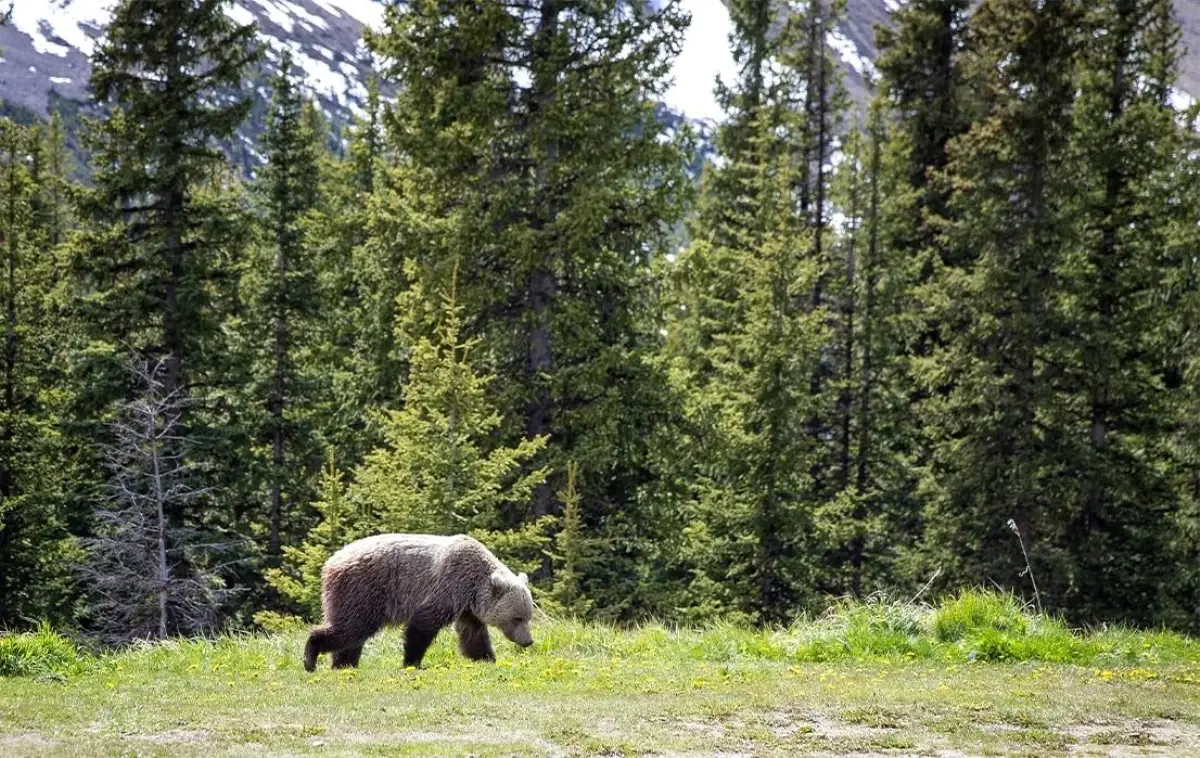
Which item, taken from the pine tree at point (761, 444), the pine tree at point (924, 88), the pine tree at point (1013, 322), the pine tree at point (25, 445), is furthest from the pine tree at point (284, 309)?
the pine tree at point (1013, 322)

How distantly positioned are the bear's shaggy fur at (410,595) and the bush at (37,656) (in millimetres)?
2405

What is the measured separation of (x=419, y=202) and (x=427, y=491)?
335 inches

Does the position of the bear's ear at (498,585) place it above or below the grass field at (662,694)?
above

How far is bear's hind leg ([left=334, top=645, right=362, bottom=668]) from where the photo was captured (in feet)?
40.3

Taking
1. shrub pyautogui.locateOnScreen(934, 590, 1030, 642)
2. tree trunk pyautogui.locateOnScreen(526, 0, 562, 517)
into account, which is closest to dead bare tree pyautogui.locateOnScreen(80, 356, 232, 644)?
tree trunk pyautogui.locateOnScreen(526, 0, 562, 517)

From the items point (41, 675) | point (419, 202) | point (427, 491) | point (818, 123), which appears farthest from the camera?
point (818, 123)

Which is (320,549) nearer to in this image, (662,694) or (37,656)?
(37,656)

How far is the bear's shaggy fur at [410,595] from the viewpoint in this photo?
39.8 ft

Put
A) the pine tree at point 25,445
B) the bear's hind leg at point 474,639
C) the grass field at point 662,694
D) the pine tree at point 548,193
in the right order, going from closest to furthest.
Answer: the grass field at point 662,694 < the bear's hind leg at point 474,639 < the pine tree at point 548,193 < the pine tree at point 25,445

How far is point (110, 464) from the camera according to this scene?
26250 mm

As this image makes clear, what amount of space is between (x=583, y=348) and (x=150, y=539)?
8.94 meters

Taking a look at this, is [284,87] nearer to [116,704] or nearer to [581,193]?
[581,193]

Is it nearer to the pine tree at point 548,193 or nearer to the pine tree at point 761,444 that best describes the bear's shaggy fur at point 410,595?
the pine tree at point 548,193

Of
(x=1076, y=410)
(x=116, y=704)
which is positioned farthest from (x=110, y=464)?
(x=1076, y=410)
